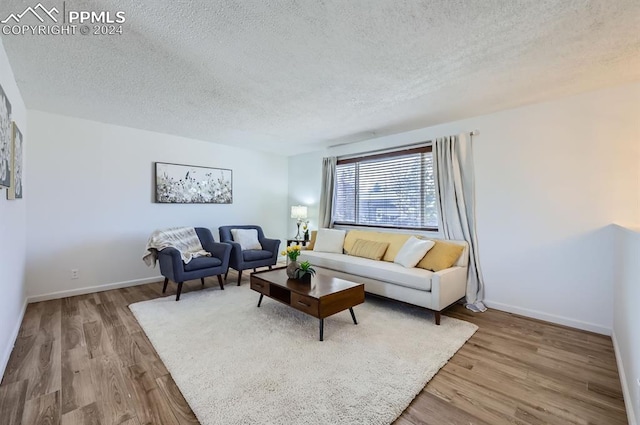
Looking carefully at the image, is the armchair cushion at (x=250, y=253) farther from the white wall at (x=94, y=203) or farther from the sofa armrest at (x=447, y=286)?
the sofa armrest at (x=447, y=286)

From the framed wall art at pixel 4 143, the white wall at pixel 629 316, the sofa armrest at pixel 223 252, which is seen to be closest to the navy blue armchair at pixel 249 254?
Answer: the sofa armrest at pixel 223 252

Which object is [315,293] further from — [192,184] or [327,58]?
[192,184]

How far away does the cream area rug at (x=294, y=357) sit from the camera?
1.64 meters

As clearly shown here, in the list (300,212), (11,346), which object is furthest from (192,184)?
(11,346)

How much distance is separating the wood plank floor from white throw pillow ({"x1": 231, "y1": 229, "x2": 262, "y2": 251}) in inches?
75.0

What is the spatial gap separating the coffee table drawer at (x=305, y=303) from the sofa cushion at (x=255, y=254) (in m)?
1.70

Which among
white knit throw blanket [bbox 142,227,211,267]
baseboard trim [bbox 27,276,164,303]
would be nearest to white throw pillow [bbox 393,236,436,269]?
white knit throw blanket [bbox 142,227,211,267]

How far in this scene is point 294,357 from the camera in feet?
7.17

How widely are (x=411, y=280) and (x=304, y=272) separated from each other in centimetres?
118

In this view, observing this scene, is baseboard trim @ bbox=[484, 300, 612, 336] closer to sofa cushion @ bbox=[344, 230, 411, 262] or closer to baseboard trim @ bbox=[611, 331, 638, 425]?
baseboard trim @ bbox=[611, 331, 638, 425]

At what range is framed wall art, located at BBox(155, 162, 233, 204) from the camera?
14.3ft

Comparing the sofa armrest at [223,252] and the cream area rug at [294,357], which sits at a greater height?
the sofa armrest at [223,252]

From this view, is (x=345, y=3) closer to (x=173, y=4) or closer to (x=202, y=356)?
(x=173, y=4)

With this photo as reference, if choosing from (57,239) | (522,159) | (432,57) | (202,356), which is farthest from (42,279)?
(522,159)
